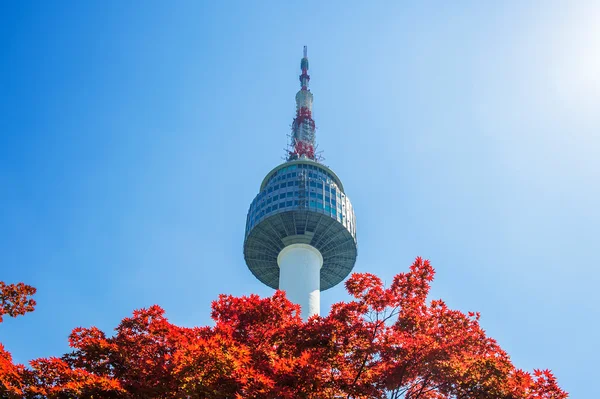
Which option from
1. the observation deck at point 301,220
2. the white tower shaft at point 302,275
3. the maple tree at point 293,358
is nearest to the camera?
the maple tree at point 293,358

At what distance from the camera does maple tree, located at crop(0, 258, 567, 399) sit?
705 inches

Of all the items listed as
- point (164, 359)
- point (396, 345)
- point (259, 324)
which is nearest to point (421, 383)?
point (396, 345)

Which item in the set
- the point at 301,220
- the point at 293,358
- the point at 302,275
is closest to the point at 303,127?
the point at 301,220

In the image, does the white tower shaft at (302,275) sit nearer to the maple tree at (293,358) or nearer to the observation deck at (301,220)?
the observation deck at (301,220)

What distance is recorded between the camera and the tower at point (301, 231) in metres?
64.7

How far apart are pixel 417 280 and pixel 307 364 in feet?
19.8

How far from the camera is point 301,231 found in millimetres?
65938

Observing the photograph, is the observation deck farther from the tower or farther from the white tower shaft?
the white tower shaft

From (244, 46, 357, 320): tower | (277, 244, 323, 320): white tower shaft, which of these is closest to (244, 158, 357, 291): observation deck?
(244, 46, 357, 320): tower

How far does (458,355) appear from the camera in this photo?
1997 cm

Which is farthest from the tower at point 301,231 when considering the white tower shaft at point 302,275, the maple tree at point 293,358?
the maple tree at point 293,358

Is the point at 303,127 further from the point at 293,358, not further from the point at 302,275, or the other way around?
the point at 293,358

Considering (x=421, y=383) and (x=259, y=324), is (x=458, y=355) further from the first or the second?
(x=259, y=324)

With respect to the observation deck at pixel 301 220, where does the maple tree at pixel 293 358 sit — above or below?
below
